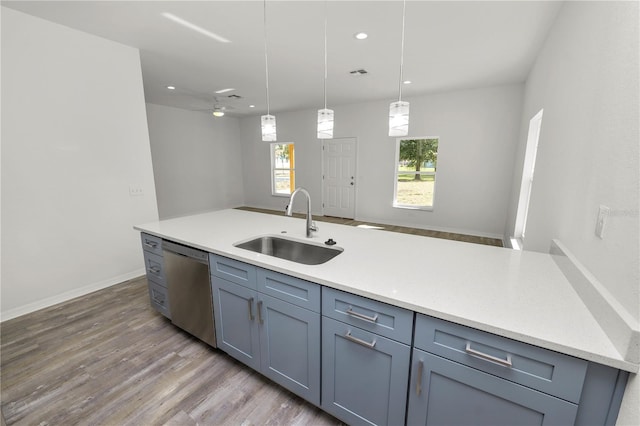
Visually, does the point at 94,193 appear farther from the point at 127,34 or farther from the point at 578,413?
the point at 578,413

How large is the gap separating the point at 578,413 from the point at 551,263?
A: 81 centimetres

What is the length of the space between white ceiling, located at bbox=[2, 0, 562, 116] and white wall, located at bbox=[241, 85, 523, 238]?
18.7 inches

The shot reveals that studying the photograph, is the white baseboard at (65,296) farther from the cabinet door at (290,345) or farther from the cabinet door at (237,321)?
the cabinet door at (290,345)

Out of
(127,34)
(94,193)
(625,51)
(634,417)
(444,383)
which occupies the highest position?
(127,34)

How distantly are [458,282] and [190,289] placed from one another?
70.6 inches

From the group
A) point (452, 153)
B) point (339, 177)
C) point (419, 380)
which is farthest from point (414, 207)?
point (419, 380)

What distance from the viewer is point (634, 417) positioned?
0.71 meters

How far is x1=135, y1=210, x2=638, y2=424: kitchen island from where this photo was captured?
33.4 inches

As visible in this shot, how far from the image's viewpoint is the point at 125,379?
5.74ft

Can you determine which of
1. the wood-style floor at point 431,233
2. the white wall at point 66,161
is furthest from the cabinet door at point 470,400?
the wood-style floor at point 431,233

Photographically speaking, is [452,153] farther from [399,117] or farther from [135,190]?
[135,190]

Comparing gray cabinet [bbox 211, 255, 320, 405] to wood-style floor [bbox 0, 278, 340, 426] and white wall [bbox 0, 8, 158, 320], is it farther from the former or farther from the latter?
white wall [bbox 0, 8, 158, 320]

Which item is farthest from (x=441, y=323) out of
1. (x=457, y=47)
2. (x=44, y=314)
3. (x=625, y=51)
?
(x=44, y=314)

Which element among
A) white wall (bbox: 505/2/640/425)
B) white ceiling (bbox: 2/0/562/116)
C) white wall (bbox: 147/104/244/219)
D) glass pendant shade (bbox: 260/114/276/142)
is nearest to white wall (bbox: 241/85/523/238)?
white ceiling (bbox: 2/0/562/116)
